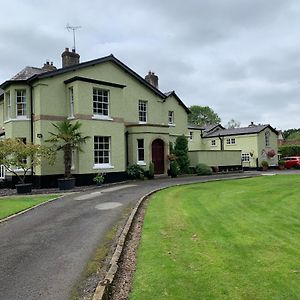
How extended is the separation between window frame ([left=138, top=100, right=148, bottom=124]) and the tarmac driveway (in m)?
15.9

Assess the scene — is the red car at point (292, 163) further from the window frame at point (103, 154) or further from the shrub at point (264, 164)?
the window frame at point (103, 154)

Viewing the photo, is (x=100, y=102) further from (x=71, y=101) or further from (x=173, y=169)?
(x=173, y=169)

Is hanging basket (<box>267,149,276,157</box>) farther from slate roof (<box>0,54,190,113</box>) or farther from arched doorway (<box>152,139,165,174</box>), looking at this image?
slate roof (<box>0,54,190,113</box>)

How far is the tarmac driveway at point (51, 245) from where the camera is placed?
577cm

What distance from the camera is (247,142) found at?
44.4 meters

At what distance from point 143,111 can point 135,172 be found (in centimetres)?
716

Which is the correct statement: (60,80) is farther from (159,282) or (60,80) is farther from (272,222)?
(159,282)

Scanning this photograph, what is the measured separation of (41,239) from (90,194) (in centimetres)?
932

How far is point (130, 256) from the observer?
7281 mm

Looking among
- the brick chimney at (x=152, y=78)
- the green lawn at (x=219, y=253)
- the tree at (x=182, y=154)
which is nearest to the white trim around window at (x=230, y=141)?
the brick chimney at (x=152, y=78)

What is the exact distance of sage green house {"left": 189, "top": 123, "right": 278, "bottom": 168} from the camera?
143 ft

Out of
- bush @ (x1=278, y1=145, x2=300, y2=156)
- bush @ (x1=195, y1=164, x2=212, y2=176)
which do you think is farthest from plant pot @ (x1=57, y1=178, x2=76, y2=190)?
bush @ (x1=278, y1=145, x2=300, y2=156)

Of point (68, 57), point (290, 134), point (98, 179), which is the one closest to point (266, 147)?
point (68, 57)

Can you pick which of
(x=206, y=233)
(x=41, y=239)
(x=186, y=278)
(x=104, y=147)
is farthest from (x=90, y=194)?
(x=186, y=278)
